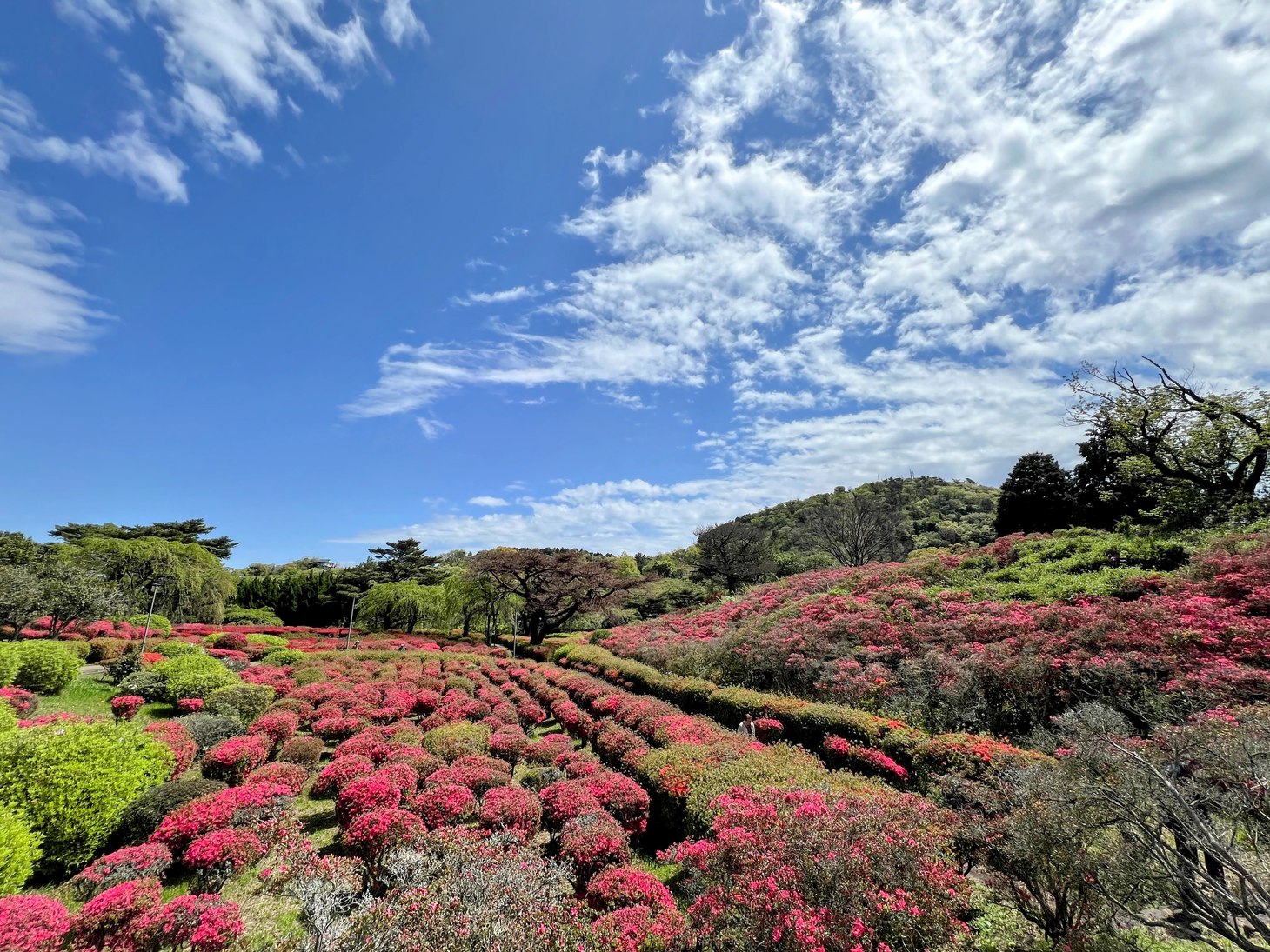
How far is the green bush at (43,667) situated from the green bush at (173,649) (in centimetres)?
318

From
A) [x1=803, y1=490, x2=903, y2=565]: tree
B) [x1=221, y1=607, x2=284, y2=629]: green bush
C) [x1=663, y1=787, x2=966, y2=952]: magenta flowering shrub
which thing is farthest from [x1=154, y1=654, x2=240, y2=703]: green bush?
[x1=803, y1=490, x2=903, y2=565]: tree

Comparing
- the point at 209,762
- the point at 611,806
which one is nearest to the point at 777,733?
the point at 611,806

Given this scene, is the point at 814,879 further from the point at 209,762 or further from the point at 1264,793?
the point at 209,762

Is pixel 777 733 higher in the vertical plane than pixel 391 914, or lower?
lower

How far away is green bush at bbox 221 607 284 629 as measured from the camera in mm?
34750

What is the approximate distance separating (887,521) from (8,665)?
40076 millimetres

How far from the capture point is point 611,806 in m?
7.40

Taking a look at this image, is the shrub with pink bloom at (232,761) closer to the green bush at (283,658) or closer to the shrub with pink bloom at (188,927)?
the shrub with pink bloom at (188,927)

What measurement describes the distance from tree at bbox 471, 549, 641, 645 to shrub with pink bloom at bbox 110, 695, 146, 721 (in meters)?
17.5

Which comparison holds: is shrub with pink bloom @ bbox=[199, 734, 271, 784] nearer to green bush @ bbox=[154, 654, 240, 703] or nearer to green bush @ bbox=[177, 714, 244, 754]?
green bush @ bbox=[177, 714, 244, 754]

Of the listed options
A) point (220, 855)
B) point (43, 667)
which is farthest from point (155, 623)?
point (220, 855)

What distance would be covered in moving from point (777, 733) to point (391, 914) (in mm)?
8143

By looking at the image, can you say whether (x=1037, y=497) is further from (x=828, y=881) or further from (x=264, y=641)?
(x=264, y=641)

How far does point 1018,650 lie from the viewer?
1041cm
